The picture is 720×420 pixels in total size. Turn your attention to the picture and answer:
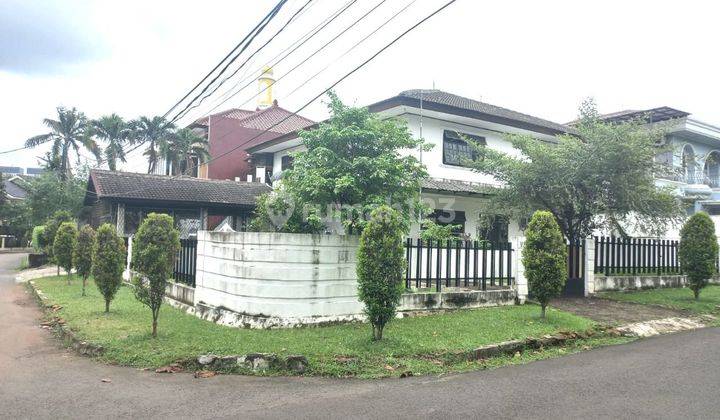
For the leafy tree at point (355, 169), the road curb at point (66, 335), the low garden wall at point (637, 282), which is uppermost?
the leafy tree at point (355, 169)

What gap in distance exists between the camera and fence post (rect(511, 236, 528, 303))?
10219 millimetres

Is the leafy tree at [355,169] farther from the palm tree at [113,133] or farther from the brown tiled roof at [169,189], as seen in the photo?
the palm tree at [113,133]

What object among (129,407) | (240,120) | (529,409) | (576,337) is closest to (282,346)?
(129,407)

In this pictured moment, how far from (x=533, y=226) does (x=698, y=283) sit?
574 cm

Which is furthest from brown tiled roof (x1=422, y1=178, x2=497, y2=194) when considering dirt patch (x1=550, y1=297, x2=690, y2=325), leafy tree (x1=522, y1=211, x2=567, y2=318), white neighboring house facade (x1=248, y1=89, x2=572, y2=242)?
leafy tree (x1=522, y1=211, x2=567, y2=318)

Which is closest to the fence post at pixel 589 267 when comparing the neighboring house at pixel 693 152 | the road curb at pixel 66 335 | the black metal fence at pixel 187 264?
the black metal fence at pixel 187 264

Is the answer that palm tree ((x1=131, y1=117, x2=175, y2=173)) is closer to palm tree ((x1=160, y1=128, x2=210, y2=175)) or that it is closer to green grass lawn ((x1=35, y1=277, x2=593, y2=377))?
palm tree ((x1=160, y1=128, x2=210, y2=175))

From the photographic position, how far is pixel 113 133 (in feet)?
100

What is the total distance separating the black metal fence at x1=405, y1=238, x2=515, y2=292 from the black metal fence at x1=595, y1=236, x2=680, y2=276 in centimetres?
377

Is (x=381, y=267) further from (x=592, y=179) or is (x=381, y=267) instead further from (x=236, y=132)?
(x=236, y=132)

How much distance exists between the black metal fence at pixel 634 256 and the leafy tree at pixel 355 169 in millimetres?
6153

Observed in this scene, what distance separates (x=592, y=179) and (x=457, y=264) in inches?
158

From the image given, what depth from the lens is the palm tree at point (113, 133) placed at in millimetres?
30391

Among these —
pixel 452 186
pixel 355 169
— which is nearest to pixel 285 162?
pixel 452 186
